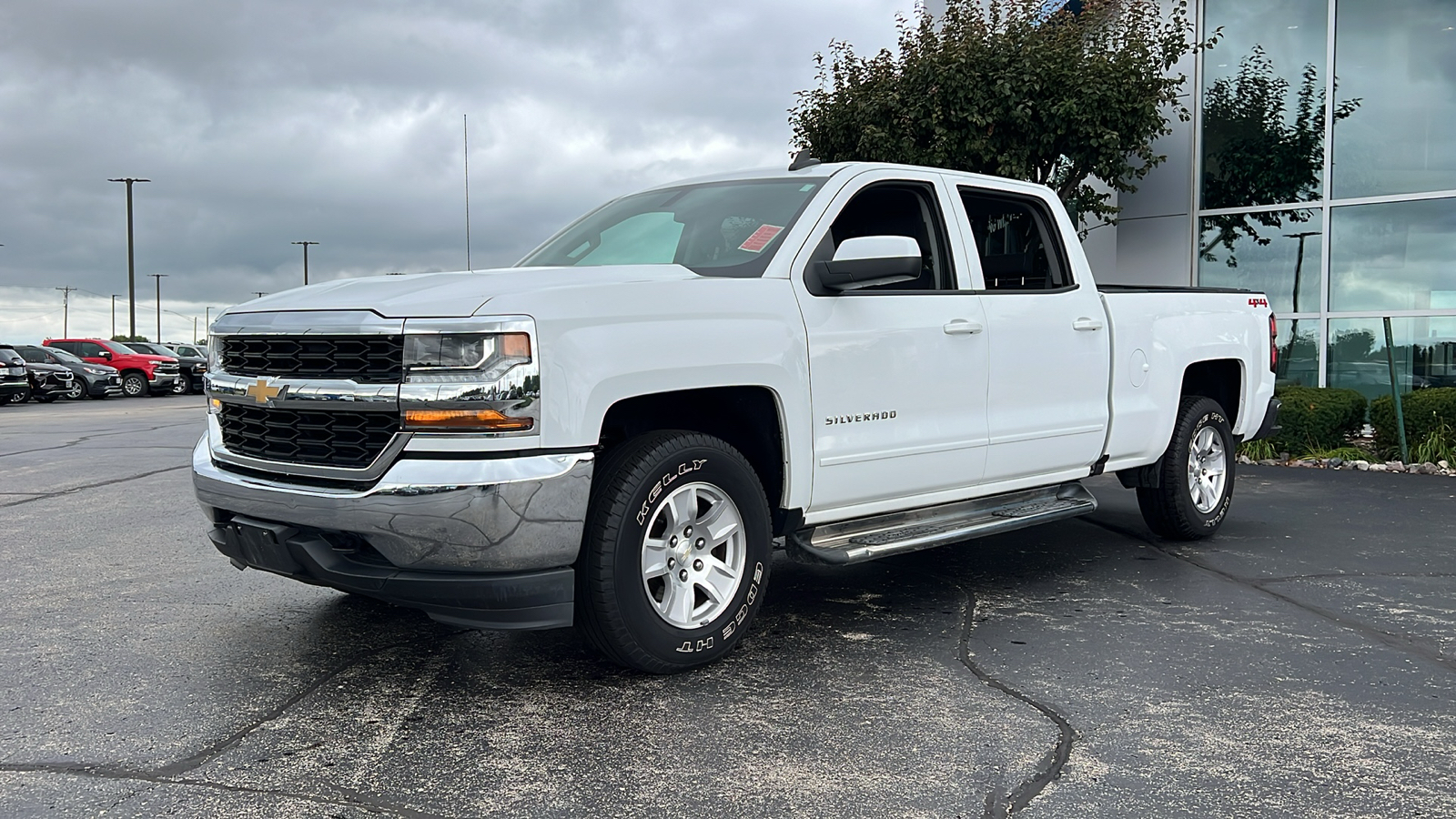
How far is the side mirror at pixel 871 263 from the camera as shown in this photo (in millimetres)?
4453

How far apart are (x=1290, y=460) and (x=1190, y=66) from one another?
606cm

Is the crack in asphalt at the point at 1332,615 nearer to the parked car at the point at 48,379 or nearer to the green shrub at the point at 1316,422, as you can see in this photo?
the green shrub at the point at 1316,422

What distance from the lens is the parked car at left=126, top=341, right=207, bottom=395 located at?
3656 cm

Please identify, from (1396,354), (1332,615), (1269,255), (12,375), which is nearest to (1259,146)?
(1269,255)

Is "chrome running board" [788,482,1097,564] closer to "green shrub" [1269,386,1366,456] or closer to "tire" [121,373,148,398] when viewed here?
"green shrub" [1269,386,1366,456]

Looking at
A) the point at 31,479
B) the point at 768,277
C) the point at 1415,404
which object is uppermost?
the point at 768,277

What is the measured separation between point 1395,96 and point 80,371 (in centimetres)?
3188

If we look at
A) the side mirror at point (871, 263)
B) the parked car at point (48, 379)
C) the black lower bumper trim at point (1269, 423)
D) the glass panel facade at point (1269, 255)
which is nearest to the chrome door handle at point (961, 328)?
the side mirror at point (871, 263)

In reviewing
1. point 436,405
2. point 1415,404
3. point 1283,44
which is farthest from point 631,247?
point 1283,44

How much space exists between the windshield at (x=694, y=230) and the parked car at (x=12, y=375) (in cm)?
2747

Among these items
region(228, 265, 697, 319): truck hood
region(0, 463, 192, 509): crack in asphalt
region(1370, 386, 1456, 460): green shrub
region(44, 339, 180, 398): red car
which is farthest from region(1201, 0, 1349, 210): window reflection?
region(44, 339, 180, 398): red car

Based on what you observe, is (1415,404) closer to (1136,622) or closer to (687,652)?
(1136,622)

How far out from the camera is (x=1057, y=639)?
4.75 metres

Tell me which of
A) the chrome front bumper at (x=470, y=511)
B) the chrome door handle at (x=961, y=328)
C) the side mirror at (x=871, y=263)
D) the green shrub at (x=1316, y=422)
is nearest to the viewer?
the chrome front bumper at (x=470, y=511)
